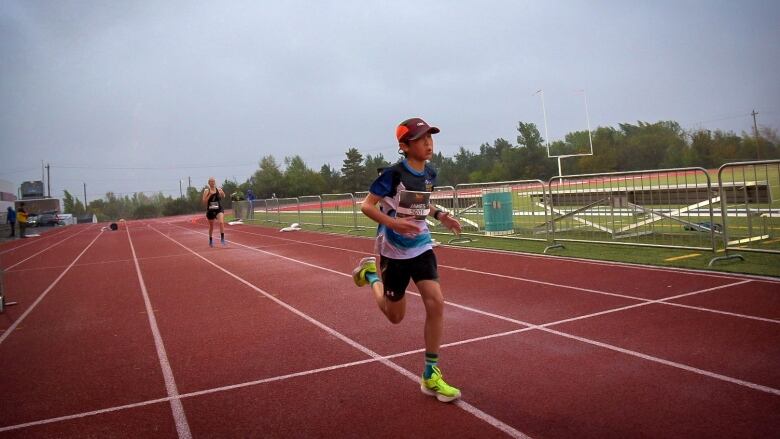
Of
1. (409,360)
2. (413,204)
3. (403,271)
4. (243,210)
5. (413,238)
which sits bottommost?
(409,360)

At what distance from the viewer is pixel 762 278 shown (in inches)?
286

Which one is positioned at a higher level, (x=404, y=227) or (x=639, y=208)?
(x=404, y=227)

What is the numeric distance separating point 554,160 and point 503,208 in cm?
3968

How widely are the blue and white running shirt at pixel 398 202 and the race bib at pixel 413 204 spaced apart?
0.02 meters

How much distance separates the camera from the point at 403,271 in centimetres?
407

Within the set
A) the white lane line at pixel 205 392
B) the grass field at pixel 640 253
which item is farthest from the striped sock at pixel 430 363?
the grass field at pixel 640 253

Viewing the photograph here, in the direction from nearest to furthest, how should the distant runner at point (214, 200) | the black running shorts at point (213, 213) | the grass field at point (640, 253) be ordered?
the grass field at point (640, 253), the distant runner at point (214, 200), the black running shorts at point (213, 213)

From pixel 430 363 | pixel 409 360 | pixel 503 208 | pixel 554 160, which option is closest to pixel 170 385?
pixel 409 360

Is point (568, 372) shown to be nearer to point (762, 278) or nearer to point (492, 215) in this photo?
point (762, 278)

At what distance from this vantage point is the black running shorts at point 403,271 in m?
4.01

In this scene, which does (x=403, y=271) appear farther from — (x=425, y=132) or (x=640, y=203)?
(x=640, y=203)

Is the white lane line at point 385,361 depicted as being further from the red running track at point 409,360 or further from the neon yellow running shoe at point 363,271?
the neon yellow running shoe at point 363,271

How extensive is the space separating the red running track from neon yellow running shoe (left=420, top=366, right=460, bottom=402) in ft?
0.27

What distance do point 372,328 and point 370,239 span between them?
1136 cm
